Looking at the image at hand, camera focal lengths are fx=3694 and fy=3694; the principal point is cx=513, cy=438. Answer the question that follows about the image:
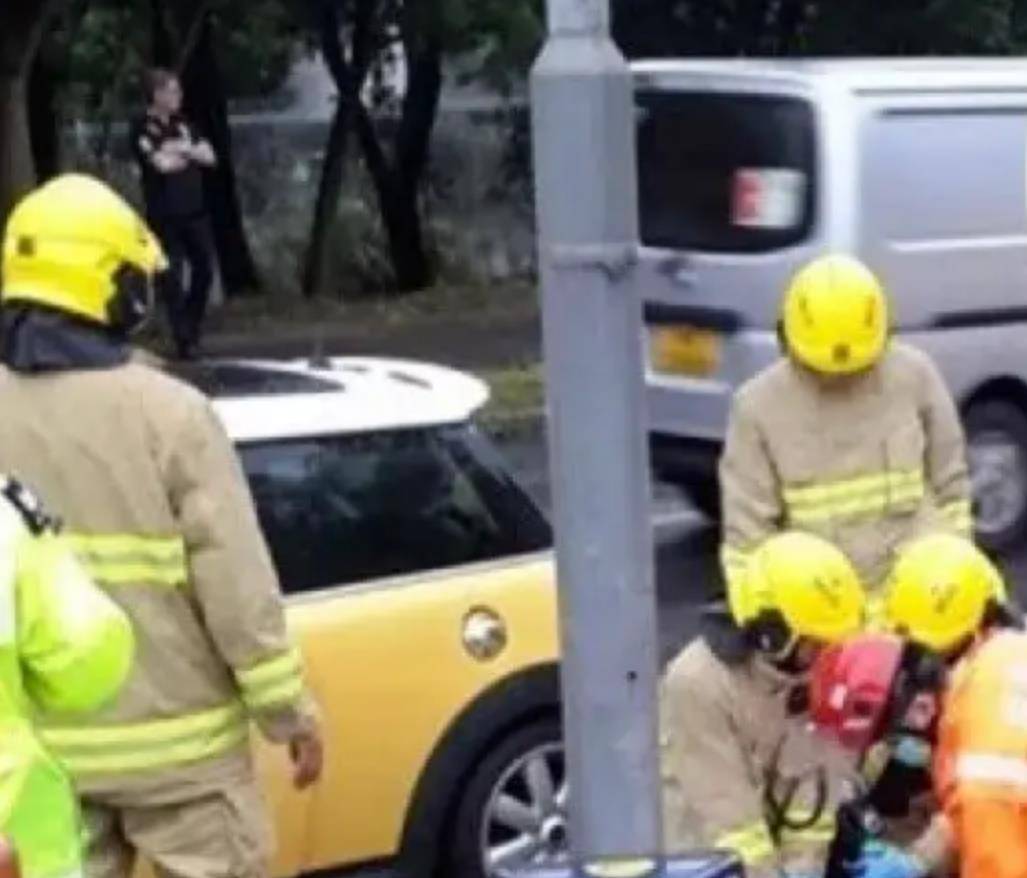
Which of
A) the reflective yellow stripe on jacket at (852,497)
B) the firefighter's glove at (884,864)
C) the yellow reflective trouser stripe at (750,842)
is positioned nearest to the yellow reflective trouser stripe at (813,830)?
the yellow reflective trouser stripe at (750,842)

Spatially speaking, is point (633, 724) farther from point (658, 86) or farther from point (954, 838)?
point (658, 86)

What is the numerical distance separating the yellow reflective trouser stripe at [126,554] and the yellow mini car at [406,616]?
1.23 metres

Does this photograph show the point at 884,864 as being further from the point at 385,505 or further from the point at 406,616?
the point at 385,505

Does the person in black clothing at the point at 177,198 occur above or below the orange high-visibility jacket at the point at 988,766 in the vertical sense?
below

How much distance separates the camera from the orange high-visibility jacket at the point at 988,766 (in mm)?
5125

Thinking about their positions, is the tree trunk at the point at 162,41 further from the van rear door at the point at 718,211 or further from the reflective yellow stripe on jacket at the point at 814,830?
the reflective yellow stripe on jacket at the point at 814,830

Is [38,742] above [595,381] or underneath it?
underneath

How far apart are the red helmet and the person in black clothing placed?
49.2 feet

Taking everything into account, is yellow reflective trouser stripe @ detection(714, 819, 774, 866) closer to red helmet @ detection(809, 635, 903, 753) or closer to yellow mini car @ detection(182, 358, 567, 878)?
red helmet @ detection(809, 635, 903, 753)

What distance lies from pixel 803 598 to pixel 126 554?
3.72ft

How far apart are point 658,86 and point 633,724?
30.7 ft

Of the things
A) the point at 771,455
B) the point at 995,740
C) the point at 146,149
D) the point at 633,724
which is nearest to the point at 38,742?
the point at 633,724

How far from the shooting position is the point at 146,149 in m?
21.0

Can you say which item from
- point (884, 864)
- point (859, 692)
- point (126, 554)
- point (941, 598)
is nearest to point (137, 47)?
point (126, 554)
